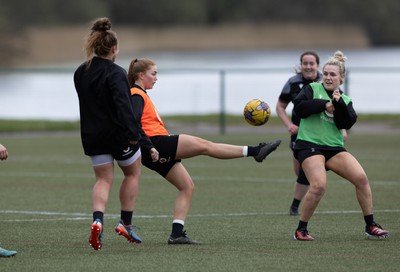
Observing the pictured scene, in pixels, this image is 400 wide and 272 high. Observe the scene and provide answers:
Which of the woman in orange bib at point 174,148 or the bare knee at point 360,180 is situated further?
the bare knee at point 360,180

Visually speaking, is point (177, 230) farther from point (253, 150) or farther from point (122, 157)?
point (253, 150)

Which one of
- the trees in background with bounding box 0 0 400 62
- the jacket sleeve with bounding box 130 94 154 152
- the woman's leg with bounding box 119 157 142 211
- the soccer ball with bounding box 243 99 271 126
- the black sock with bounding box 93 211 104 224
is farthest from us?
the trees in background with bounding box 0 0 400 62

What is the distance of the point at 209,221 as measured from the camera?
38.7 ft

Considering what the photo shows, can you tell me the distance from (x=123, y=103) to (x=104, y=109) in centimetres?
23

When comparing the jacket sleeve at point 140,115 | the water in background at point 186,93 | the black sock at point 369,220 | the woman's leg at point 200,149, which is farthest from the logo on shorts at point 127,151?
the water in background at point 186,93

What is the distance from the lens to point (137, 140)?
30.7 feet

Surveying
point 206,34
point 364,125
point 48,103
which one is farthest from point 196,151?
point 206,34

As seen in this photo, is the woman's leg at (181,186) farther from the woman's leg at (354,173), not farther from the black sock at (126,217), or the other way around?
the woman's leg at (354,173)

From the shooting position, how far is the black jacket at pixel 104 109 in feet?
30.5

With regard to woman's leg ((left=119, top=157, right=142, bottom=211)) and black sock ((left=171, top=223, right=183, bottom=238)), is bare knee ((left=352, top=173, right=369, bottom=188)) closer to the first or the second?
black sock ((left=171, top=223, right=183, bottom=238))

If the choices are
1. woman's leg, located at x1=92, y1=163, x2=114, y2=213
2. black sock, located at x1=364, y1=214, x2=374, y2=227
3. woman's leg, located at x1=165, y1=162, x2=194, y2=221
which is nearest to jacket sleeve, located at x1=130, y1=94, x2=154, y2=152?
woman's leg, located at x1=92, y1=163, x2=114, y2=213

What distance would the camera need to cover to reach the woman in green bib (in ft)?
32.9

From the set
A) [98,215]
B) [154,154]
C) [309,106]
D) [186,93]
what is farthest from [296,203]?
[186,93]

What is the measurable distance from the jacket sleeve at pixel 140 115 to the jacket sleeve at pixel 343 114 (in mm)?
1817
